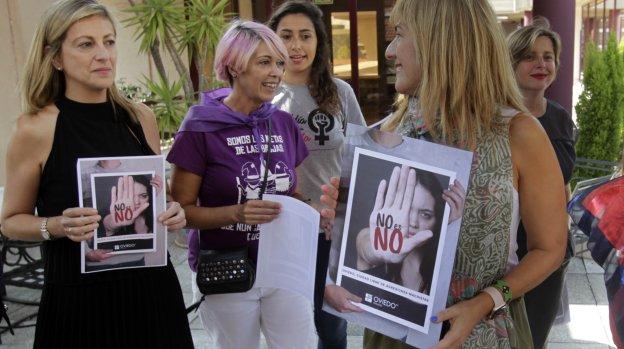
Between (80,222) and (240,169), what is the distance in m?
0.72

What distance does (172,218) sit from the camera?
2244mm

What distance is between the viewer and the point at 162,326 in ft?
7.78

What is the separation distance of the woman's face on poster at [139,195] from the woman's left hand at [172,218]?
0.28 feet

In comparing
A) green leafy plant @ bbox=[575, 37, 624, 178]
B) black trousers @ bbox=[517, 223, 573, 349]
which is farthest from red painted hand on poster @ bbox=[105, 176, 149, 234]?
green leafy plant @ bbox=[575, 37, 624, 178]

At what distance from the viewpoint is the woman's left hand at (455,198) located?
1.47 meters

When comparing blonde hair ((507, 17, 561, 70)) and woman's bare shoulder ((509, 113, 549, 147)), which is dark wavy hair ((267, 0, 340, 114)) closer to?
blonde hair ((507, 17, 561, 70))

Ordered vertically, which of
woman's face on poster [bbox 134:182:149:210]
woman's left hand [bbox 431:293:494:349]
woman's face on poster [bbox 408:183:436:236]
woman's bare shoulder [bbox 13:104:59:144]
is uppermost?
woman's bare shoulder [bbox 13:104:59:144]

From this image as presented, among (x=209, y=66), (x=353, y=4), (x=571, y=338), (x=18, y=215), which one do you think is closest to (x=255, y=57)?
(x=18, y=215)

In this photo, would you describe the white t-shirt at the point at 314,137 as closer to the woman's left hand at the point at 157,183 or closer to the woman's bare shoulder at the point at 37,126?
the woman's left hand at the point at 157,183

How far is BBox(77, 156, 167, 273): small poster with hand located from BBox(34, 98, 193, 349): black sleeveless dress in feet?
0.42

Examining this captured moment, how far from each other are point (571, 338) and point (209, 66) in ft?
16.0

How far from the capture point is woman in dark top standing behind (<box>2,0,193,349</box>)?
2199 millimetres

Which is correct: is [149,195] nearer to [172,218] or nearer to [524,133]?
[172,218]

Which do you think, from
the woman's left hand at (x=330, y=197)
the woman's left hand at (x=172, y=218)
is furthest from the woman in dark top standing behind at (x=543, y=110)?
the woman's left hand at (x=172, y=218)
